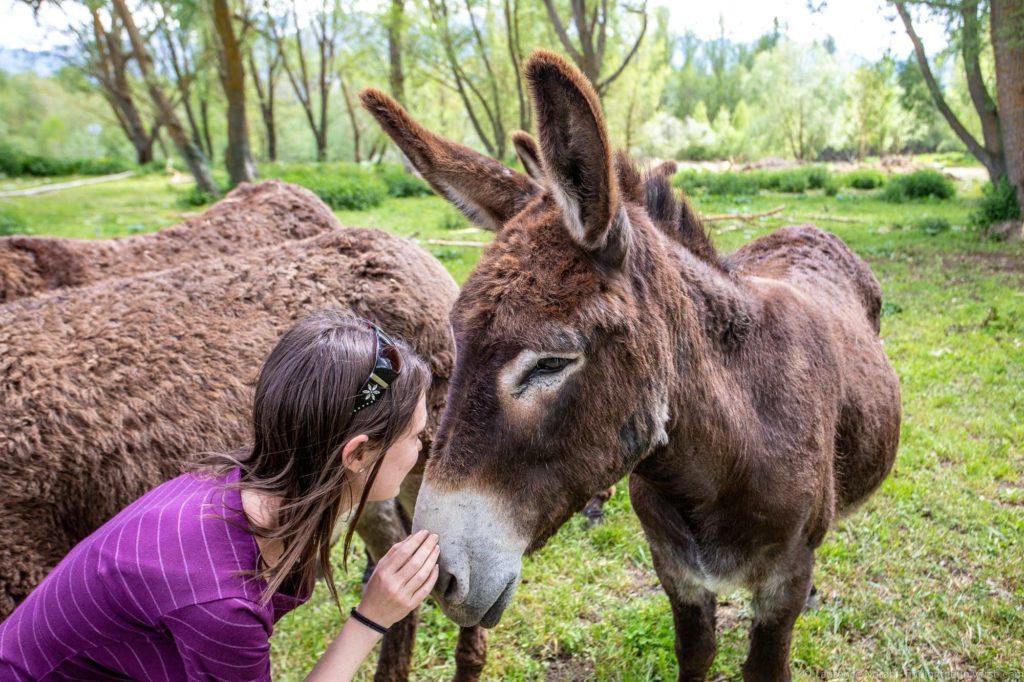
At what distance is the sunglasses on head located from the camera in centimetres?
177

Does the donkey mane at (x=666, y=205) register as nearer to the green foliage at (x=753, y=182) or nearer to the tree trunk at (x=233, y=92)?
the tree trunk at (x=233, y=92)

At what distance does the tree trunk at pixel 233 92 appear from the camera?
52.8 feet

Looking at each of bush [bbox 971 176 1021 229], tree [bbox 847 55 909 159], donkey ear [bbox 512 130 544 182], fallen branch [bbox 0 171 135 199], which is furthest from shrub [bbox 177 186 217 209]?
tree [bbox 847 55 909 159]

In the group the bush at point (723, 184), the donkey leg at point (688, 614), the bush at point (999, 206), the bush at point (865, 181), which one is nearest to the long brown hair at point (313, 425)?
the donkey leg at point (688, 614)

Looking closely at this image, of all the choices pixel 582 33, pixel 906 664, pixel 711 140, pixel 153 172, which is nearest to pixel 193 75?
pixel 153 172

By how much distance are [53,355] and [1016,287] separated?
10444 mm

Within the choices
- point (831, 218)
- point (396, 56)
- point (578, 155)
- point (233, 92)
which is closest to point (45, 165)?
point (396, 56)

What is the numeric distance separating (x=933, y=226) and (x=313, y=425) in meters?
14.7

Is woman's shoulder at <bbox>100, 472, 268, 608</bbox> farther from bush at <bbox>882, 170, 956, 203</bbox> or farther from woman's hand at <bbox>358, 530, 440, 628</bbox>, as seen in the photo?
bush at <bbox>882, 170, 956, 203</bbox>

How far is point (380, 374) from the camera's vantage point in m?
1.80

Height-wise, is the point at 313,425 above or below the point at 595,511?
above

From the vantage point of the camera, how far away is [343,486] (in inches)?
71.2

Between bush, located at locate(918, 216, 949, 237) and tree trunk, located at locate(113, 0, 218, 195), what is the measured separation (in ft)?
57.8

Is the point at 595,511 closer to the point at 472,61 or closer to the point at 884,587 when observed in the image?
the point at 884,587
